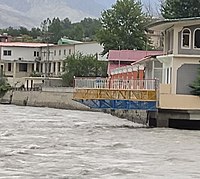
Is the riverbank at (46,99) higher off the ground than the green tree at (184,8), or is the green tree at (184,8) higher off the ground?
the green tree at (184,8)

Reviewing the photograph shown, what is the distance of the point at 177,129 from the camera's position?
34.6m

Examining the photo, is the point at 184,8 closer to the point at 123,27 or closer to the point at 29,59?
the point at 123,27

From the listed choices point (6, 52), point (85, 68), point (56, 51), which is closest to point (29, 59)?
point (6, 52)

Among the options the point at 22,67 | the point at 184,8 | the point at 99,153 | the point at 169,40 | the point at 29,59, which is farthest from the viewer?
the point at 29,59

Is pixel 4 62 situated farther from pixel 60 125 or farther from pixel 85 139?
pixel 85 139

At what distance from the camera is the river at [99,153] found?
18.9 metres

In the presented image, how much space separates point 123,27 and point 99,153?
52.8 metres

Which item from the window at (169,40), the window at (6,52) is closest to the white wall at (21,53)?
the window at (6,52)

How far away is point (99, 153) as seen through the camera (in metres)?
23.4

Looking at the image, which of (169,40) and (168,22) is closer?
(168,22)

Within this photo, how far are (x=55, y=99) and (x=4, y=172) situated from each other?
49613 millimetres

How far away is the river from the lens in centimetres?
1888

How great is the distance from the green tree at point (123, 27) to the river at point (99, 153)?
3959 centimetres

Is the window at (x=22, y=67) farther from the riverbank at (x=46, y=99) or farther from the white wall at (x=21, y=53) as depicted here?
the riverbank at (x=46, y=99)
